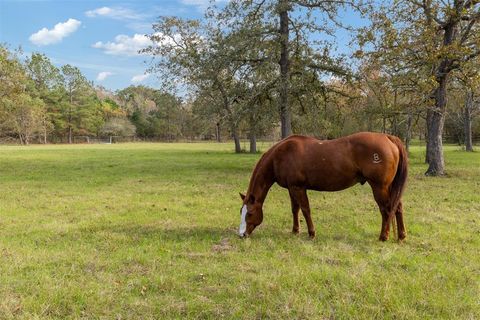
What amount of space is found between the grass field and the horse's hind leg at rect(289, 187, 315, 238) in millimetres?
197

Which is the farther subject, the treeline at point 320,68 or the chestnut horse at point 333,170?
the treeline at point 320,68

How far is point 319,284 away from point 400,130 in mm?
31551

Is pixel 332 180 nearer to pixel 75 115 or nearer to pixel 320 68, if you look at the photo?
pixel 320 68

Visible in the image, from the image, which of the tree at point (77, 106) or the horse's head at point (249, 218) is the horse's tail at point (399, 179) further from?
the tree at point (77, 106)

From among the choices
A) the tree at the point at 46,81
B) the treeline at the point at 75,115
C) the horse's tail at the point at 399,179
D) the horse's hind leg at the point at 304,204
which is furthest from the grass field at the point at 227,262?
the tree at the point at 46,81

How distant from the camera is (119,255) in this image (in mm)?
5891

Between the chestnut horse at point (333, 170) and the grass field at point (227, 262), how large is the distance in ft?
1.67

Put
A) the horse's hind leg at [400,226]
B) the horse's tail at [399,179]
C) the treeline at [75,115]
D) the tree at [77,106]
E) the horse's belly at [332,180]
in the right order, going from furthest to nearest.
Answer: the tree at [77,106], the treeline at [75,115], the horse's belly at [332,180], the horse's hind leg at [400,226], the horse's tail at [399,179]

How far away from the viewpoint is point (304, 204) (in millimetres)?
6875

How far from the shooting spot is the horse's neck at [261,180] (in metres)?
7.14

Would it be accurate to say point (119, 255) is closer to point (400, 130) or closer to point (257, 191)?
point (257, 191)

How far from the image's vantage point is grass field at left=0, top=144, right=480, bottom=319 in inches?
162

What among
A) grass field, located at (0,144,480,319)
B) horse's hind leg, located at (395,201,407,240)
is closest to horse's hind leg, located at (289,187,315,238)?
grass field, located at (0,144,480,319)

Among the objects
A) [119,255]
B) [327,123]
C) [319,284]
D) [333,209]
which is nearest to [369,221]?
[333,209]
